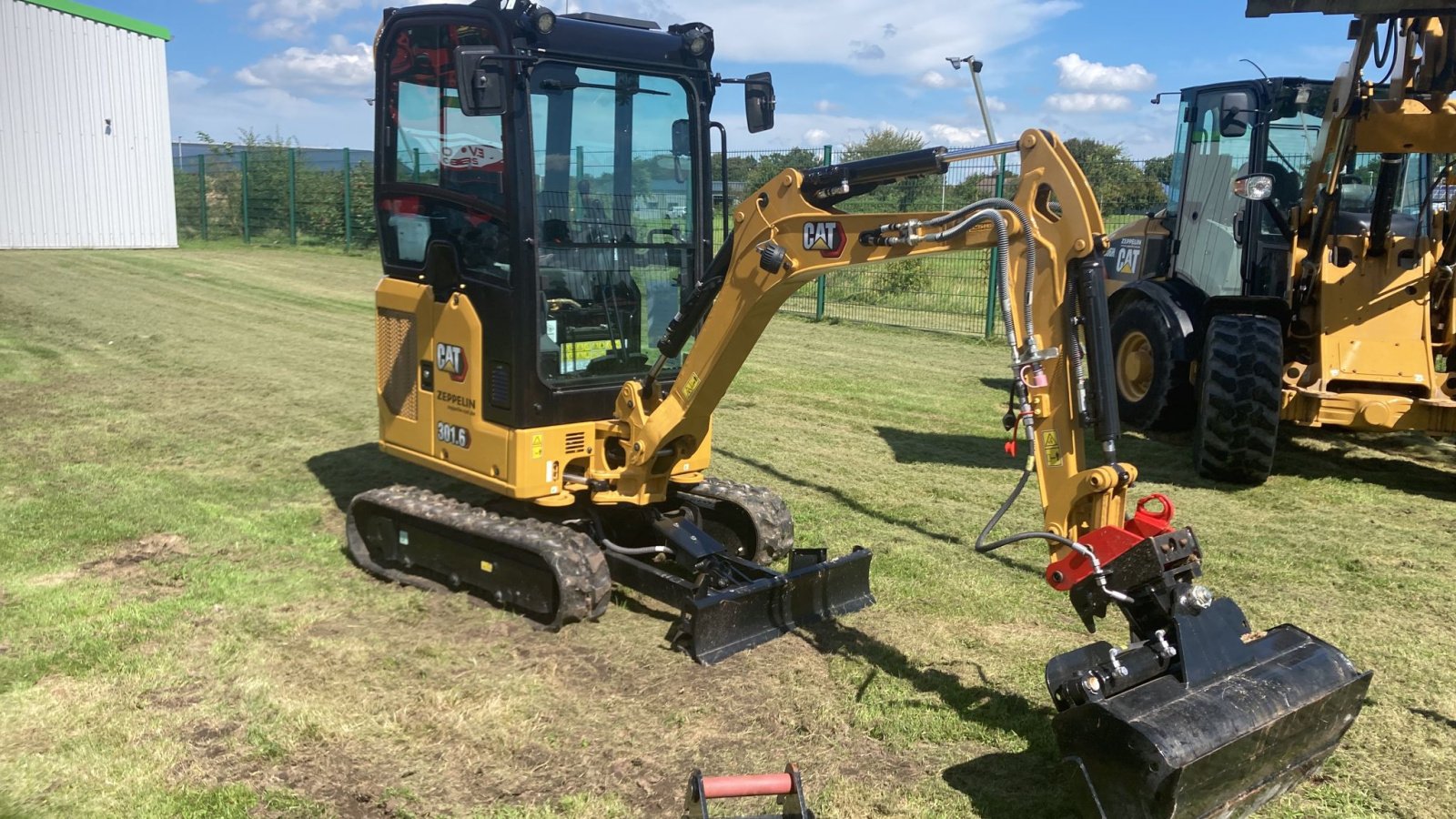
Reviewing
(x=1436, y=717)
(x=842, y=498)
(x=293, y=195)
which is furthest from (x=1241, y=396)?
(x=293, y=195)

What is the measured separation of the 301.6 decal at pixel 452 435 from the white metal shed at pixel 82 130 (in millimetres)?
24297

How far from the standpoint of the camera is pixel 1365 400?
7.94 metres

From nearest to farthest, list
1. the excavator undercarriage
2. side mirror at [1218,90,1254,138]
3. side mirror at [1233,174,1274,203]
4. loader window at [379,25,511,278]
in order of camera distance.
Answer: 1. the excavator undercarriage
2. loader window at [379,25,511,278]
3. side mirror at [1233,174,1274,203]
4. side mirror at [1218,90,1254,138]

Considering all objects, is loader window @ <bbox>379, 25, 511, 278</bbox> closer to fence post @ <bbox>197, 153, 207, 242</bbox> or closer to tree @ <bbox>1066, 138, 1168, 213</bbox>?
tree @ <bbox>1066, 138, 1168, 213</bbox>

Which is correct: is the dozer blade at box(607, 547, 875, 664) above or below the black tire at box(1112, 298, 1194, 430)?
below

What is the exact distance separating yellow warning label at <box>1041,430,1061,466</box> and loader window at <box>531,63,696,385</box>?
85.1 inches

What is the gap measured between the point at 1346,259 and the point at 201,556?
25.0 feet

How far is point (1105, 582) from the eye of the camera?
3898 millimetres

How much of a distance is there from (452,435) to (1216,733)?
376cm

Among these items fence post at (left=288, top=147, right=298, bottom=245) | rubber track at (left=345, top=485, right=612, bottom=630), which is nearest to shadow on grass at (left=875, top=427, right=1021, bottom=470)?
rubber track at (left=345, top=485, right=612, bottom=630)

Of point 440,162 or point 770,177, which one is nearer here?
point 440,162

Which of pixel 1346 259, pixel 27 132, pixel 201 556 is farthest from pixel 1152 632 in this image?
pixel 27 132

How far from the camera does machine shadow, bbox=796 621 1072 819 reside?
3961mm

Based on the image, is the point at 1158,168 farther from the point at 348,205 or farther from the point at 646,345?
the point at 348,205
